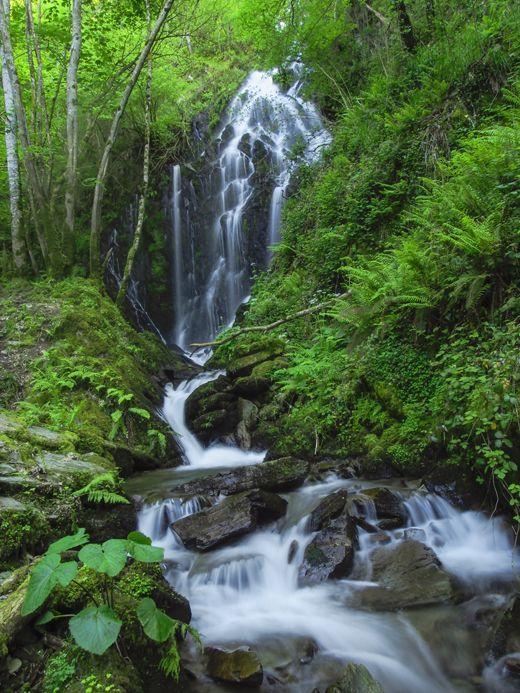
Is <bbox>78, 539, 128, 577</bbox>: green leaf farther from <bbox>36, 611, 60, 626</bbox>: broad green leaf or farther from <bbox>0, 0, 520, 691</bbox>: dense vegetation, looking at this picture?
<bbox>36, 611, 60, 626</bbox>: broad green leaf

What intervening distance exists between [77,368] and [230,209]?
9865 mm

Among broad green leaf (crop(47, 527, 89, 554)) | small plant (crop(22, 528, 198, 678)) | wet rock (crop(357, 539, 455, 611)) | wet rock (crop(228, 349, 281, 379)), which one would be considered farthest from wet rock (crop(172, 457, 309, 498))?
broad green leaf (crop(47, 527, 89, 554))

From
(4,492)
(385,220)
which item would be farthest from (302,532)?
(385,220)

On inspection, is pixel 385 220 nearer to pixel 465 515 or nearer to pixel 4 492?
pixel 465 515

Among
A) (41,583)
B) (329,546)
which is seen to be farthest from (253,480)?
(41,583)

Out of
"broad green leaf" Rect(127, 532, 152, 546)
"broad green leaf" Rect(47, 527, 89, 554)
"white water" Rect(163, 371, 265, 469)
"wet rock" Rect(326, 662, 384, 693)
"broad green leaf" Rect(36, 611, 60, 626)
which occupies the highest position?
"broad green leaf" Rect(47, 527, 89, 554)

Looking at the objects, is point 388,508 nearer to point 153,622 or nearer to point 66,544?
point 153,622

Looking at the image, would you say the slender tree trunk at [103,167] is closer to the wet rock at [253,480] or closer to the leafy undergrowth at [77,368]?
the leafy undergrowth at [77,368]

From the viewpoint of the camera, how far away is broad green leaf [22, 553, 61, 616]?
7.12 ft

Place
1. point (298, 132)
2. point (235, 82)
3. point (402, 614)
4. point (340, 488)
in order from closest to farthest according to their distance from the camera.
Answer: point (402, 614), point (340, 488), point (298, 132), point (235, 82)

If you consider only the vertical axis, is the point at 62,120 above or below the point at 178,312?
above

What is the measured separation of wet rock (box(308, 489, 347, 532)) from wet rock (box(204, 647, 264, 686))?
170 cm

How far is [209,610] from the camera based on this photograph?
4.27 m

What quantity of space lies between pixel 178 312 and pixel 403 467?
37.2ft
